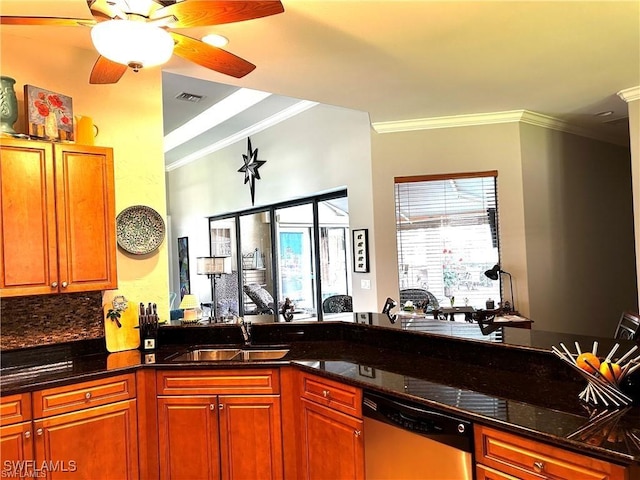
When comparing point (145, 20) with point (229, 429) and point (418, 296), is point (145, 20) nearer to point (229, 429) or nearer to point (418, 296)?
point (229, 429)

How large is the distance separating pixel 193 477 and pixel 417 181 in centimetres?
336

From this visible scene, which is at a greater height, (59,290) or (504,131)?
(504,131)

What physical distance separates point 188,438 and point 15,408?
0.86 m

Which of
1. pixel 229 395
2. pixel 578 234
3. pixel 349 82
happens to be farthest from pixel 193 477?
pixel 578 234

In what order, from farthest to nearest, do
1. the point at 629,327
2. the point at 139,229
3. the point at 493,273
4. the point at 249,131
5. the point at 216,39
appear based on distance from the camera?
the point at 249,131 < the point at 493,273 < the point at 139,229 < the point at 629,327 < the point at 216,39

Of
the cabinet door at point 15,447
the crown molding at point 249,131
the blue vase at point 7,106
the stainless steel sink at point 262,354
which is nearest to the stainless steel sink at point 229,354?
the stainless steel sink at point 262,354

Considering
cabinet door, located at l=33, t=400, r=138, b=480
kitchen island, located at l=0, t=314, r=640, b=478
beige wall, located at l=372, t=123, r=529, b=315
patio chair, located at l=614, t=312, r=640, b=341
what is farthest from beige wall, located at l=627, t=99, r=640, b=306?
cabinet door, located at l=33, t=400, r=138, b=480

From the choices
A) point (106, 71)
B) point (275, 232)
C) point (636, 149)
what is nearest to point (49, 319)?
point (106, 71)

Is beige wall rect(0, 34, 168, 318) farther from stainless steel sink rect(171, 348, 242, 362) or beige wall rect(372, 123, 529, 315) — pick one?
beige wall rect(372, 123, 529, 315)

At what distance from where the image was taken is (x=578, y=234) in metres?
5.00

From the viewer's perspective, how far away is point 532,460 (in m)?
1.49

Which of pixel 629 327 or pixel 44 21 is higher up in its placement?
pixel 44 21

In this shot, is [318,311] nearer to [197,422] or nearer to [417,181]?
[417,181]

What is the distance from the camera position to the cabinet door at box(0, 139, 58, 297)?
2.37 meters
